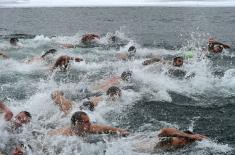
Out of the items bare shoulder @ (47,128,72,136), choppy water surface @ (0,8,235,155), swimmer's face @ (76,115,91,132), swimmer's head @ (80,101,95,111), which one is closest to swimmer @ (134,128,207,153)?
choppy water surface @ (0,8,235,155)

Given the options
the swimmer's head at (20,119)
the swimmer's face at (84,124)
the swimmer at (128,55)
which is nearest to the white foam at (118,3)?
the swimmer at (128,55)

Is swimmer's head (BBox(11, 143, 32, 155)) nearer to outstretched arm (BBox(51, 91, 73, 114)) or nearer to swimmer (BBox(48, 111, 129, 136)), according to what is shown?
swimmer (BBox(48, 111, 129, 136))

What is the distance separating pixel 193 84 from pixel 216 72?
5.12ft

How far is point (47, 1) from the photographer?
33688 mm

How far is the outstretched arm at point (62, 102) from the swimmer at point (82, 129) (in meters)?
1.12

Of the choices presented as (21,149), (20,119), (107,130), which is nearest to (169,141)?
(107,130)

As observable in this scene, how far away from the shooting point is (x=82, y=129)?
6.83m

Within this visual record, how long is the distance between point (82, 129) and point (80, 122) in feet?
0.58

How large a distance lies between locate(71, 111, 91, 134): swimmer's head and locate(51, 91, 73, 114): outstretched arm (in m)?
1.35

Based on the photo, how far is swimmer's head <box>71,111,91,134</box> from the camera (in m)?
6.61

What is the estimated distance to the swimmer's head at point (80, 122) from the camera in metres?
6.61

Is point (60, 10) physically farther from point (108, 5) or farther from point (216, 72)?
point (216, 72)

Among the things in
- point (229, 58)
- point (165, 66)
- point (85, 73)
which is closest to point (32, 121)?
point (85, 73)

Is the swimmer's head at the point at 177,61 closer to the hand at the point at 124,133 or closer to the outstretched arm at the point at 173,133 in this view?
the hand at the point at 124,133
